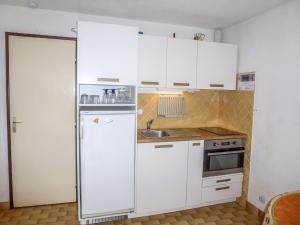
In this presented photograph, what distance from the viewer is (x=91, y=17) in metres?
2.82

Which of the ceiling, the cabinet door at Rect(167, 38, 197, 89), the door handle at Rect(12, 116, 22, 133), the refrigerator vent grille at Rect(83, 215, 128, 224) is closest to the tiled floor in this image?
the refrigerator vent grille at Rect(83, 215, 128, 224)

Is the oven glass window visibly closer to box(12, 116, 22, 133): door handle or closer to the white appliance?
the white appliance

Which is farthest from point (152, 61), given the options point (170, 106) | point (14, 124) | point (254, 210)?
point (254, 210)

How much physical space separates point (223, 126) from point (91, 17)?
7.92 ft

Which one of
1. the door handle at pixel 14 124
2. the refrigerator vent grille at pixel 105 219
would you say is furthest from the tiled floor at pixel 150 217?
the door handle at pixel 14 124

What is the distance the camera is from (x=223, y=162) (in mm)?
2836

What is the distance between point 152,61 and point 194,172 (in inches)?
56.8

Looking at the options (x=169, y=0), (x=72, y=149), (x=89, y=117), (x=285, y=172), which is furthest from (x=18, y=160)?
(x=285, y=172)

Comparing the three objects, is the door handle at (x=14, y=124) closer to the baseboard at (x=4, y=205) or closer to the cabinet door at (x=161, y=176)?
the baseboard at (x=4, y=205)

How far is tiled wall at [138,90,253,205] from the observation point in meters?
2.91

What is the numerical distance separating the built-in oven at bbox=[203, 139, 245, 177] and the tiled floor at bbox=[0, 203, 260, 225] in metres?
0.48

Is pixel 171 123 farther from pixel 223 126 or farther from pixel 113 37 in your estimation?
pixel 113 37

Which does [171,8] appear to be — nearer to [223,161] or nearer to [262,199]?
[223,161]

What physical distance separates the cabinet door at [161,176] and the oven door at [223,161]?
0.30 m
